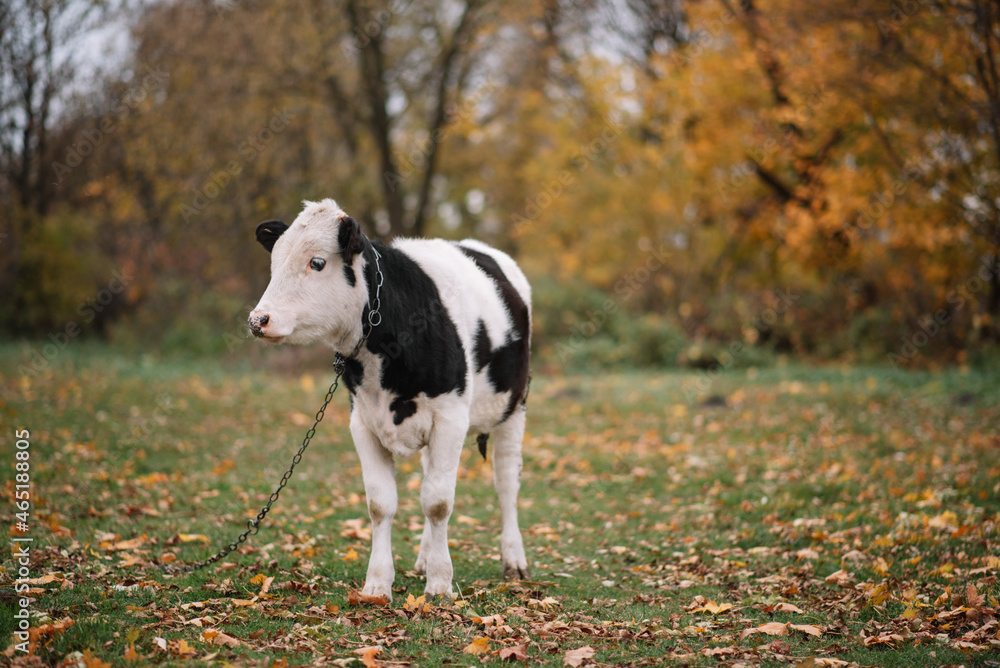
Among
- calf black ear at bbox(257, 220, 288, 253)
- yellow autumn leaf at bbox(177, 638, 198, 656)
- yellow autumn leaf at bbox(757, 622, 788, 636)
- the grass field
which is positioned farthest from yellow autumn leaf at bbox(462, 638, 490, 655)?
calf black ear at bbox(257, 220, 288, 253)

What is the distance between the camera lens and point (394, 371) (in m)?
4.91

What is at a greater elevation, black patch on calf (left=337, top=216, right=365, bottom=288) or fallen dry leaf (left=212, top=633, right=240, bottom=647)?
black patch on calf (left=337, top=216, right=365, bottom=288)

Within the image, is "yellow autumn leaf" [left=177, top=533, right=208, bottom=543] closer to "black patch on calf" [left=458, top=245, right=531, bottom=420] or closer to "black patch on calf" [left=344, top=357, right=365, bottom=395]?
"black patch on calf" [left=344, top=357, right=365, bottom=395]

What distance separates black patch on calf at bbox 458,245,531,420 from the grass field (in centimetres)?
141

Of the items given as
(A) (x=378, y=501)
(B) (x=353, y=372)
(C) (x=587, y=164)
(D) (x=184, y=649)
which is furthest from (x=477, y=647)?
(C) (x=587, y=164)

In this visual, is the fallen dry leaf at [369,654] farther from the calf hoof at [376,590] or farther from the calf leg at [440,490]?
the calf leg at [440,490]

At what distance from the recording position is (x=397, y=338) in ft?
16.1

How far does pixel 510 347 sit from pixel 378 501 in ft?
4.84

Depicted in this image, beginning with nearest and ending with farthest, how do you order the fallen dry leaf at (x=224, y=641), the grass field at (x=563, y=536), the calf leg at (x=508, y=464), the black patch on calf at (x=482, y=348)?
the fallen dry leaf at (x=224, y=641), the grass field at (x=563, y=536), the black patch on calf at (x=482, y=348), the calf leg at (x=508, y=464)

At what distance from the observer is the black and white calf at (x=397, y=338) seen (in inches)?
180

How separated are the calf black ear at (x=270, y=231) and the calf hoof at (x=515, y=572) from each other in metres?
2.89

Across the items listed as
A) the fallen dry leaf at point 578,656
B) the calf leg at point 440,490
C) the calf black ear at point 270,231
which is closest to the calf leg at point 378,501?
the calf leg at point 440,490

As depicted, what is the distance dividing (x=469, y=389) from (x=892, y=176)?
1308 centimetres

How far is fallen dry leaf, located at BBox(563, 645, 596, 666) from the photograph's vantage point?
13.6 ft
